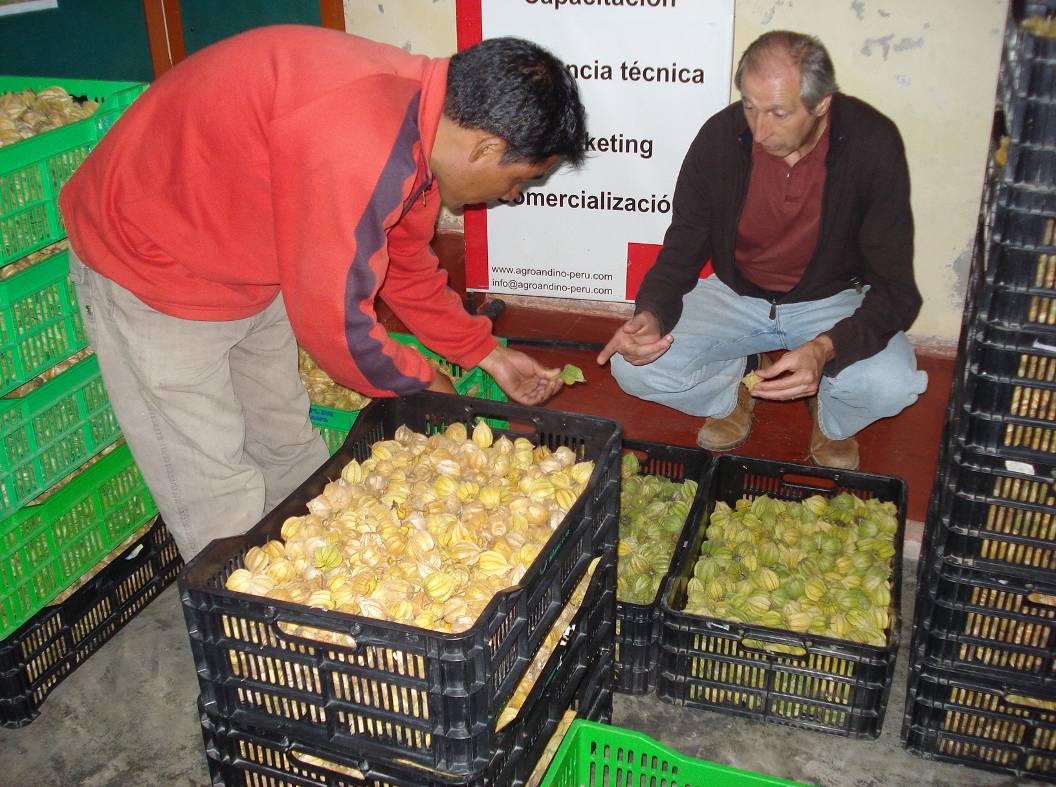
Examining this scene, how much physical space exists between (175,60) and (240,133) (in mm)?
3345

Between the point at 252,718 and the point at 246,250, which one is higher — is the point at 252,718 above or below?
below

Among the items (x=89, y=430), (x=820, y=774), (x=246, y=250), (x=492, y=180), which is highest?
(x=492, y=180)

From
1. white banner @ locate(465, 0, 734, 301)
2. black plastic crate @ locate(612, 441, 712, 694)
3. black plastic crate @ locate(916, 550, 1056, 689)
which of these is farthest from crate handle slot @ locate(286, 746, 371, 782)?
white banner @ locate(465, 0, 734, 301)

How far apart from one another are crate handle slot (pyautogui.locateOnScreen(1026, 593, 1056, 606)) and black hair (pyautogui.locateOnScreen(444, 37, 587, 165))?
1.42 meters

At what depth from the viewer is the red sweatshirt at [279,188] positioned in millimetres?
1941

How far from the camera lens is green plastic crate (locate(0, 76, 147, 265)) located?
2477 millimetres

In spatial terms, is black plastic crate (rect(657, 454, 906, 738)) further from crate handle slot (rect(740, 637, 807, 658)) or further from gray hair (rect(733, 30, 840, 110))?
gray hair (rect(733, 30, 840, 110))

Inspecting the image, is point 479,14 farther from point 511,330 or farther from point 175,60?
point 175,60

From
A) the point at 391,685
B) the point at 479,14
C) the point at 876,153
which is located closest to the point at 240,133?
the point at 391,685

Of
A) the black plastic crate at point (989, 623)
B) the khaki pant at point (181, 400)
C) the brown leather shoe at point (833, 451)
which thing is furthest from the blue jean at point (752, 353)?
the khaki pant at point (181, 400)

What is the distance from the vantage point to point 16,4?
4.98 metres

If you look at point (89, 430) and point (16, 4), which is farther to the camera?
point (16, 4)

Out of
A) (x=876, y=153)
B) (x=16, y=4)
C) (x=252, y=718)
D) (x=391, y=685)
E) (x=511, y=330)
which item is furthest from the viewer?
(x=16, y=4)

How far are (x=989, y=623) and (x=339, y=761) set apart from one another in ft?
4.87
